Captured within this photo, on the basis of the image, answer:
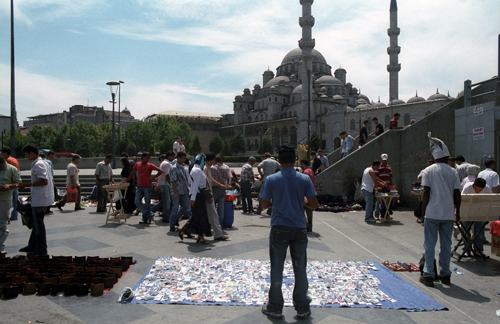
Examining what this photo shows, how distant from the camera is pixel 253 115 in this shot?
78.9 meters

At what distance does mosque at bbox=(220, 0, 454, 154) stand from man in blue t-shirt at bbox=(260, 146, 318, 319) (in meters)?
45.0

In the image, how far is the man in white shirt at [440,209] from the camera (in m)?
4.45

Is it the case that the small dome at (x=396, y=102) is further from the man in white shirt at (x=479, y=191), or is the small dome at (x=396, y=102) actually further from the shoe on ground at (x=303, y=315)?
the shoe on ground at (x=303, y=315)

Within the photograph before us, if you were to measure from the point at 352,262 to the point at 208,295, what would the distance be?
7.73ft

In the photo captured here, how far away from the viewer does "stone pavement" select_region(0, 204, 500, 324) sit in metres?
3.44

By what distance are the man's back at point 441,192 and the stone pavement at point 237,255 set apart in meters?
0.92

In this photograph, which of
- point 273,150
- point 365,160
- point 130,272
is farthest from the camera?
point 273,150

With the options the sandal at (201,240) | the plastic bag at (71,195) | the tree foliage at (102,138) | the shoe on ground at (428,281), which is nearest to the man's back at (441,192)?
the shoe on ground at (428,281)

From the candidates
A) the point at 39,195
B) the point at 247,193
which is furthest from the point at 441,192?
the point at 247,193

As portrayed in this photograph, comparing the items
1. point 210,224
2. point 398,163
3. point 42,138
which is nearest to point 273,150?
point 42,138

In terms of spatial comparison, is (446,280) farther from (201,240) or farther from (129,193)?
(129,193)

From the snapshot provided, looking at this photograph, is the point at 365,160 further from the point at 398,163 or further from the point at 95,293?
the point at 95,293

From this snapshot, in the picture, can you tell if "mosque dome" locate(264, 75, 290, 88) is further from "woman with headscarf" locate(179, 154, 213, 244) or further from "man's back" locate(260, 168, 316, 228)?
"man's back" locate(260, 168, 316, 228)

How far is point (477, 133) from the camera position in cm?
952
